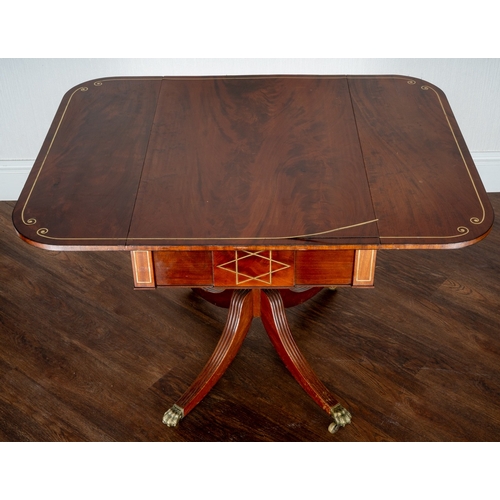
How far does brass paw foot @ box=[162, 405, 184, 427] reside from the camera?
235 cm

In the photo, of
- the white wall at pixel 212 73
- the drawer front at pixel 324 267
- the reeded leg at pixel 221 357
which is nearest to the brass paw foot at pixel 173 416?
the reeded leg at pixel 221 357

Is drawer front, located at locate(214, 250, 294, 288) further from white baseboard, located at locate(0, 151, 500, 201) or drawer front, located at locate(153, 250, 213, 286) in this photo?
white baseboard, located at locate(0, 151, 500, 201)

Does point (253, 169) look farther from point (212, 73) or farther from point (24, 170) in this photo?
point (24, 170)

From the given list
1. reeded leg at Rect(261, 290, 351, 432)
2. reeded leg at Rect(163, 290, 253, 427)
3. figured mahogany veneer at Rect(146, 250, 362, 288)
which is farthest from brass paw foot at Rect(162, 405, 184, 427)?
figured mahogany veneer at Rect(146, 250, 362, 288)

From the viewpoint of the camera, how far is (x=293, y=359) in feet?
7.95

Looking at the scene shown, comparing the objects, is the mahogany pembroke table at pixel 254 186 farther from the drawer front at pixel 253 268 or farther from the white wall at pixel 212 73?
the white wall at pixel 212 73

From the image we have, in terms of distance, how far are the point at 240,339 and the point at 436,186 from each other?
78 centimetres

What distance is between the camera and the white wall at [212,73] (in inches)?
118

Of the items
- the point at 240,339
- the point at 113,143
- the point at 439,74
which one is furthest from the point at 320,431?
the point at 439,74

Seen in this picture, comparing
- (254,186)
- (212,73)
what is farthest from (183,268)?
(212,73)

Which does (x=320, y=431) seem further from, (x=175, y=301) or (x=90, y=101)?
(x=90, y=101)

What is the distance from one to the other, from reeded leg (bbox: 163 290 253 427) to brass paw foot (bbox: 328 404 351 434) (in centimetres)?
35

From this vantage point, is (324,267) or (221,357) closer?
(324,267)

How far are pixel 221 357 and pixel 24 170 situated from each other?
1365 mm
